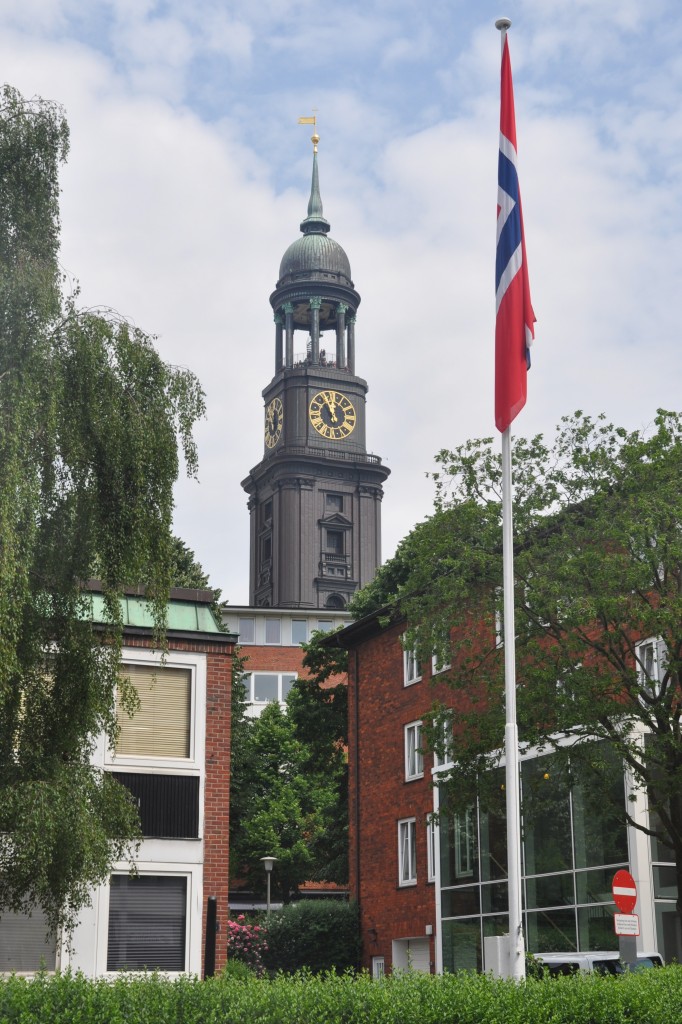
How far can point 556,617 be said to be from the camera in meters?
23.4

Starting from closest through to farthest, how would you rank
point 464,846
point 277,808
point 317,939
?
1. point 464,846
2. point 317,939
3. point 277,808

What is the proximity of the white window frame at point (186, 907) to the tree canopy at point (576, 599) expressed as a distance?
204 inches

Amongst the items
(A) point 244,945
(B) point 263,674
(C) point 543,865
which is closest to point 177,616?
(C) point 543,865

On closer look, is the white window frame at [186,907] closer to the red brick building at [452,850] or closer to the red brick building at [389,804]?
the red brick building at [452,850]

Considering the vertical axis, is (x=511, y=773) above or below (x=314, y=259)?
below

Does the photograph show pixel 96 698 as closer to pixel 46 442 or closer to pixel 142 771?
pixel 46 442

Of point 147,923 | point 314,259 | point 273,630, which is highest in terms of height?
point 314,259

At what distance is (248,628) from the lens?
292 ft

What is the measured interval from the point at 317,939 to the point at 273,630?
161 ft

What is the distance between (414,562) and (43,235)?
36.0ft

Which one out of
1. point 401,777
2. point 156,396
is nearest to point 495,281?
point 156,396

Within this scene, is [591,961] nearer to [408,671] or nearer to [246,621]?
[408,671]

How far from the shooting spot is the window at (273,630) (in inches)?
3501

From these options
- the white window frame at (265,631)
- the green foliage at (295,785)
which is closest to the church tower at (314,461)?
the white window frame at (265,631)
